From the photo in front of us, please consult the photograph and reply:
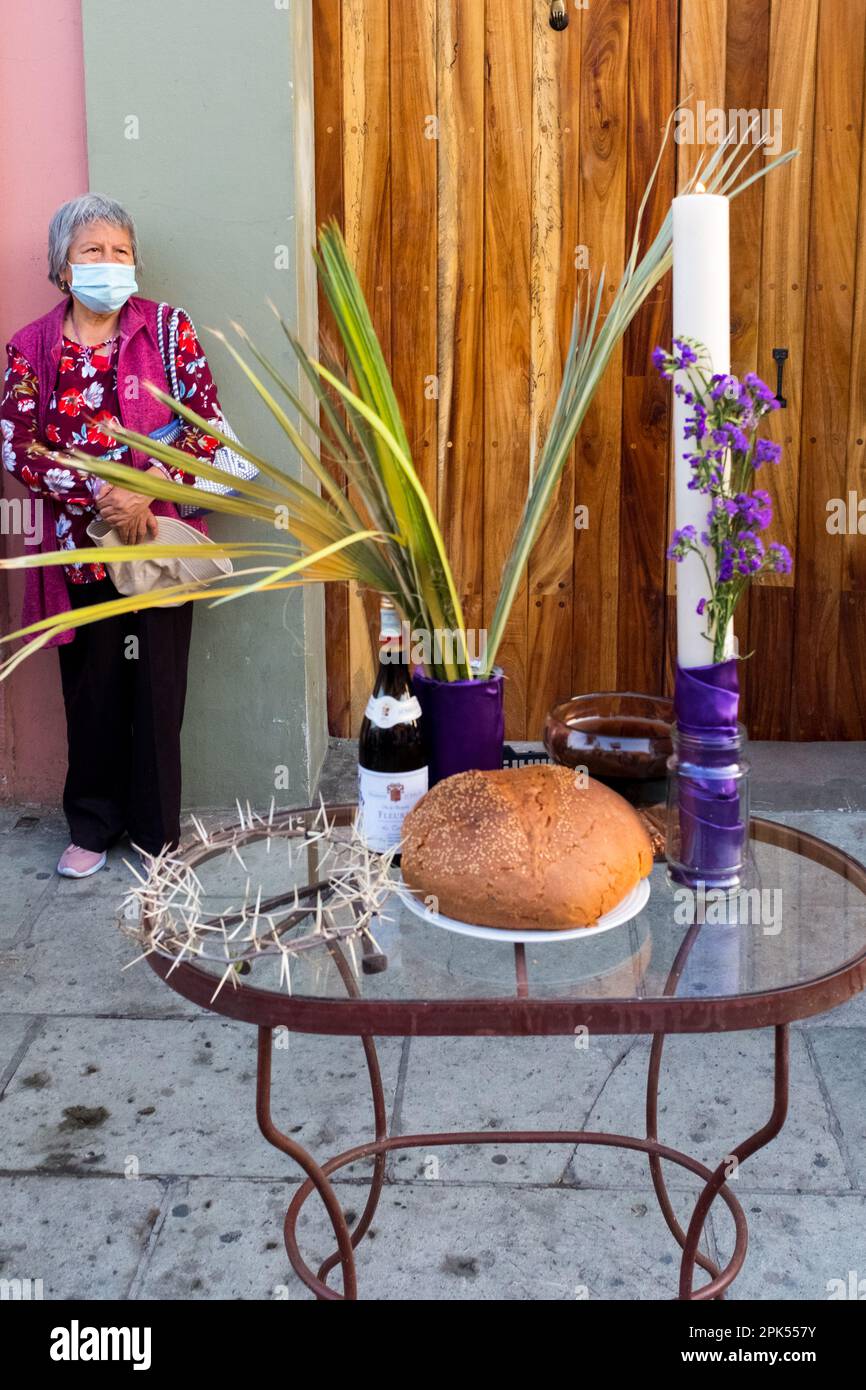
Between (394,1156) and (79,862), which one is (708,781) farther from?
(79,862)

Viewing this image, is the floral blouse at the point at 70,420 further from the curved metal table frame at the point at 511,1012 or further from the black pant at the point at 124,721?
the curved metal table frame at the point at 511,1012

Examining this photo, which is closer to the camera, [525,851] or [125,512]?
[525,851]

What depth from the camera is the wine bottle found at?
5.39 ft

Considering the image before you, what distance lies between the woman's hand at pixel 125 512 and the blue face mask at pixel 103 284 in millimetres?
411

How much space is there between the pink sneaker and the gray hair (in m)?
1.26

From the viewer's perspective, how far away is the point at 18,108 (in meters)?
3.29

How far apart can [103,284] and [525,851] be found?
6.68 ft

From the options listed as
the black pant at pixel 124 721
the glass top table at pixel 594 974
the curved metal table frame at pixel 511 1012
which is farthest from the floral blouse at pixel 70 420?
the curved metal table frame at pixel 511 1012

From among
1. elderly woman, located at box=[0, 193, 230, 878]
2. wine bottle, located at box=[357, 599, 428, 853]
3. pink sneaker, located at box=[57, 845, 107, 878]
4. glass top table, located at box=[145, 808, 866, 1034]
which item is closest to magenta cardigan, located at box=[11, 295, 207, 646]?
elderly woman, located at box=[0, 193, 230, 878]

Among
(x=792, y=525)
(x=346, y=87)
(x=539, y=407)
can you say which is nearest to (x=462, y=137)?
(x=346, y=87)

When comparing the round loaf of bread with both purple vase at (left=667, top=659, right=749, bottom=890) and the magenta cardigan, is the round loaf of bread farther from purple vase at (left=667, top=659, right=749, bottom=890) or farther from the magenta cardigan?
the magenta cardigan

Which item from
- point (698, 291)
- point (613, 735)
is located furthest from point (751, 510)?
point (613, 735)

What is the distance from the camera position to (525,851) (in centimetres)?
143

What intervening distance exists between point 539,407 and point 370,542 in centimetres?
205
